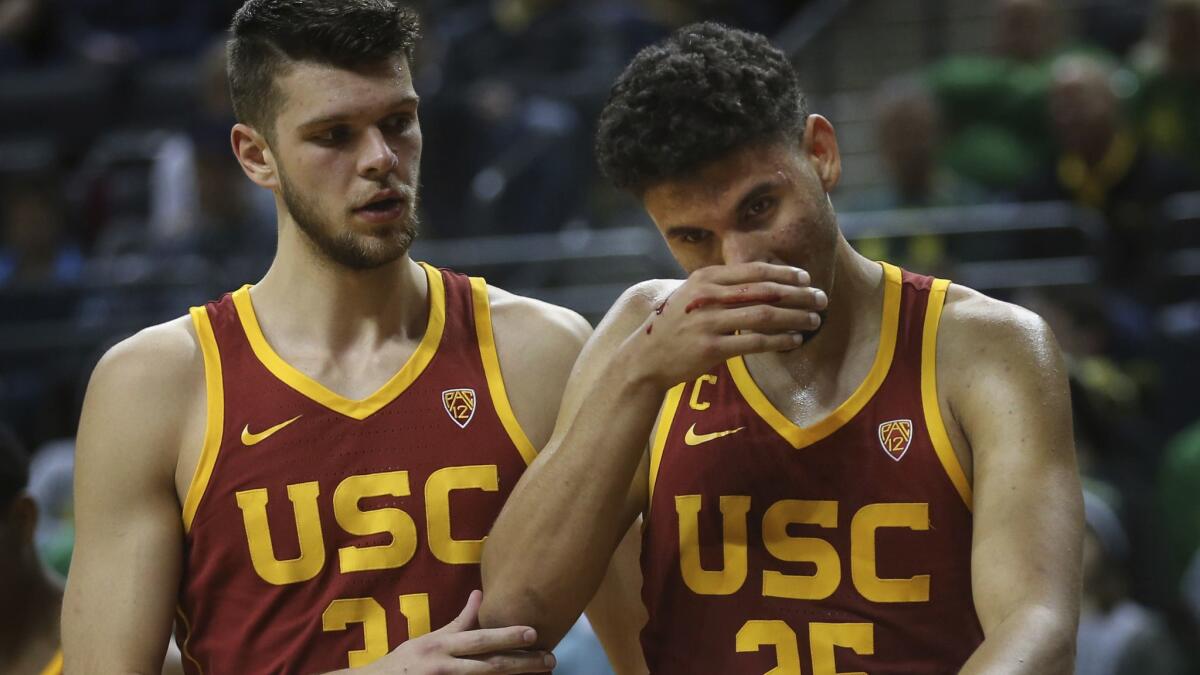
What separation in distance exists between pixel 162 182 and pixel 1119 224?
19.0 ft

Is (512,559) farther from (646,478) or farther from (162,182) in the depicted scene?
(162,182)

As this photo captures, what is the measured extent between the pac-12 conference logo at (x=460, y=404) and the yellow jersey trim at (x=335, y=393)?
0.28 feet

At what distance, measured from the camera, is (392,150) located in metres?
3.54

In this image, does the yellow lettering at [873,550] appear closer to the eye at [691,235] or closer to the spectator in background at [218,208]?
the eye at [691,235]

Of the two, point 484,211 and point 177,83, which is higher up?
point 177,83

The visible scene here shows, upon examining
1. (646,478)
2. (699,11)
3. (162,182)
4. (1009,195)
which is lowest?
(646,478)

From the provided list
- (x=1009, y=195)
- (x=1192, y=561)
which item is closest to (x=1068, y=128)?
(x=1009, y=195)

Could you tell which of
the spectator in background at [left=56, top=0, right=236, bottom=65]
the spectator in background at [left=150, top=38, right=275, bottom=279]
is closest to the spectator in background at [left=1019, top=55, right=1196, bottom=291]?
the spectator in background at [left=150, top=38, right=275, bottom=279]

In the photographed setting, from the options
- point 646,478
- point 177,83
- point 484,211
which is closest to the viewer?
point 646,478

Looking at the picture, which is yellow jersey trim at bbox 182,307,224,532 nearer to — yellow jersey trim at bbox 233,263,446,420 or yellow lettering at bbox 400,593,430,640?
yellow jersey trim at bbox 233,263,446,420

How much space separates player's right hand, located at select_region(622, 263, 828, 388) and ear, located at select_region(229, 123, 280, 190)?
0.97 metres

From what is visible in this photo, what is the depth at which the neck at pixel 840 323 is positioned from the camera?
136 inches

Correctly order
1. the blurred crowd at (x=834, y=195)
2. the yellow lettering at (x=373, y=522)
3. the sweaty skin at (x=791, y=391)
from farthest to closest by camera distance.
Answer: the blurred crowd at (x=834, y=195) → the yellow lettering at (x=373, y=522) → the sweaty skin at (x=791, y=391)

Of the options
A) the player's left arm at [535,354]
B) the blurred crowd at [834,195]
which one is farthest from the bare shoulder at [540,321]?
the blurred crowd at [834,195]
